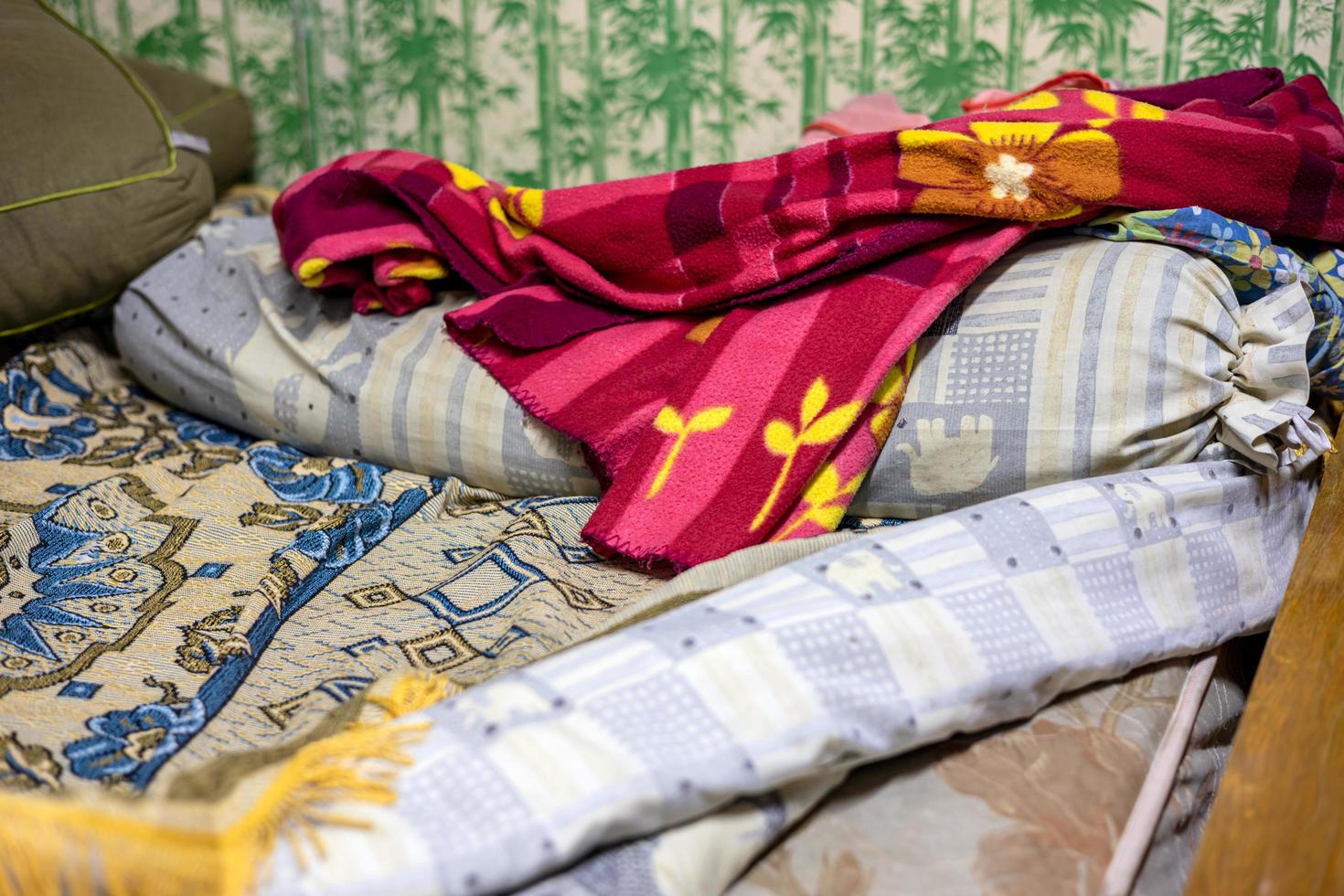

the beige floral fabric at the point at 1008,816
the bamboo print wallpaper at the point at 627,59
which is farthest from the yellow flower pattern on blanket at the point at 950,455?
the bamboo print wallpaper at the point at 627,59

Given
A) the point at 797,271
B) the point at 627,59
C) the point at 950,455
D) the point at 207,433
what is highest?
the point at 627,59

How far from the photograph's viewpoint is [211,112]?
5.40 feet

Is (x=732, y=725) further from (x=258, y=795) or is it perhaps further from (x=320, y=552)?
(x=320, y=552)

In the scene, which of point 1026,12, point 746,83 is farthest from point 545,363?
point 1026,12

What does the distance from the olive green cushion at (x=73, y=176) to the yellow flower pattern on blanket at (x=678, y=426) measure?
2.52ft

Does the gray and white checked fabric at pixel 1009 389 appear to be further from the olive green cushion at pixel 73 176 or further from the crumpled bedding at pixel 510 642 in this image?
the olive green cushion at pixel 73 176

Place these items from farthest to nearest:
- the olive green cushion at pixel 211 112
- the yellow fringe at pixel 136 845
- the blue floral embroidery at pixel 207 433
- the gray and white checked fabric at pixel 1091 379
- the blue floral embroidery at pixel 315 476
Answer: the olive green cushion at pixel 211 112 < the blue floral embroidery at pixel 207 433 < the blue floral embroidery at pixel 315 476 < the gray and white checked fabric at pixel 1091 379 < the yellow fringe at pixel 136 845

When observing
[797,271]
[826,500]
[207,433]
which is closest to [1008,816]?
[826,500]

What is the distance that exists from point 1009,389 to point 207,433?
0.87m

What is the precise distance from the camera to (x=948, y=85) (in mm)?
1439

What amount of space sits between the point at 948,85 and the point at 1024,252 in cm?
56

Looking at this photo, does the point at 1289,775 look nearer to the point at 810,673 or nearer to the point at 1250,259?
the point at 810,673

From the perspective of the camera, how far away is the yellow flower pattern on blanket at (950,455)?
89 centimetres

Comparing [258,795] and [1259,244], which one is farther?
[1259,244]
